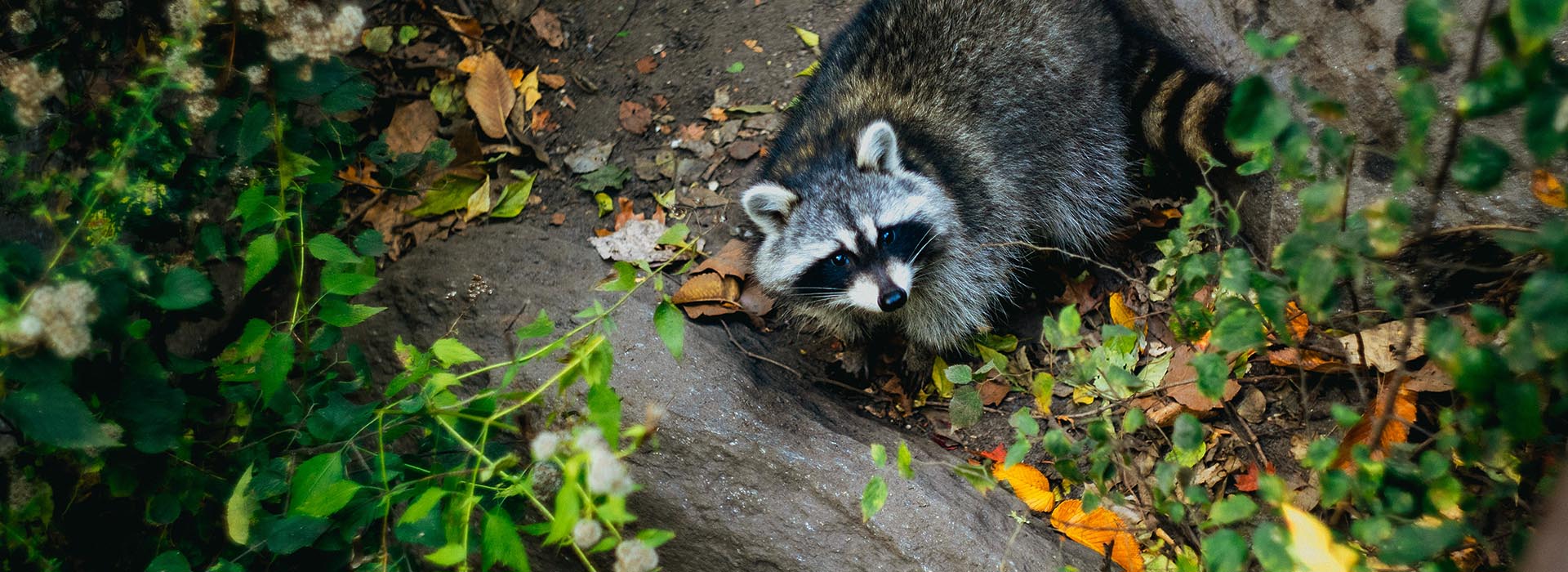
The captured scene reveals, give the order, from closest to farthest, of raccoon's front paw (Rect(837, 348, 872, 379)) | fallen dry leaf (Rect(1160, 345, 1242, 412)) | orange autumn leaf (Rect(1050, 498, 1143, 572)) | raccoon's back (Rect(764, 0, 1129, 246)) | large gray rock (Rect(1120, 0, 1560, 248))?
large gray rock (Rect(1120, 0, 1560, 248)) → orange autumn leaf (Rect(1050, 498, 1143, 572)) → fallen dry leaf (Rect(1160, 345, 1242, 412)) → raccoon's back (Rect(764, 0, 1129, 246)) → raccoon's front paw (Rect(837, 348, 872, 379))

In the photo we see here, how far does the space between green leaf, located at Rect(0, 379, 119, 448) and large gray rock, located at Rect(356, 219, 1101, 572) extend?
1.33 m

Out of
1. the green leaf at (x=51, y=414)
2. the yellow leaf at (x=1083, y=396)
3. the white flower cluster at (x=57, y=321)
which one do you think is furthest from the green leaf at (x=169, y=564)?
the yellow leaf at (x=1083, y=396)

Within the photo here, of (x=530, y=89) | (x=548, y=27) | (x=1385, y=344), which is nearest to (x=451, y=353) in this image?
(x=1385, y=344)

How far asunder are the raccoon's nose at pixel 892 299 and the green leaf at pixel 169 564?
1.88m

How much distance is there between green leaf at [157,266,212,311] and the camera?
1.80 m

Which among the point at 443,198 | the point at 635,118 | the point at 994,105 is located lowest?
the point at 443,198

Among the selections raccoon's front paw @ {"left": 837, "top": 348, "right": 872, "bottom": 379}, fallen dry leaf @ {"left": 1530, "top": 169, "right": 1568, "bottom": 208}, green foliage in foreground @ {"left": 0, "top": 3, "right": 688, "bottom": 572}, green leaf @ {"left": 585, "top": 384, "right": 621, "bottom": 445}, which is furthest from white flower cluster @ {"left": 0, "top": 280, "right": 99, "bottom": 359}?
fallen dry leaf @ {"left": 1530, "top": 169, "right": 1568, "bottom": 208}

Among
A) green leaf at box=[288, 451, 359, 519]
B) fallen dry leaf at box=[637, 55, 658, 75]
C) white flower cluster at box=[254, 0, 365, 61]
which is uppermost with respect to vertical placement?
white flower cluster at box=[254, 0, 365, 61]

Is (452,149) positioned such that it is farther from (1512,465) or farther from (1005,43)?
(1512,465)

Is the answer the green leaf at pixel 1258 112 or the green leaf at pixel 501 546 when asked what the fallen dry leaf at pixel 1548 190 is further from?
the green leaf at pixel 501 546

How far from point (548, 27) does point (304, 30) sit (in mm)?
2261

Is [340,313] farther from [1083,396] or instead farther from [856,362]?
[1083,396]

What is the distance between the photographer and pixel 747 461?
103 inches

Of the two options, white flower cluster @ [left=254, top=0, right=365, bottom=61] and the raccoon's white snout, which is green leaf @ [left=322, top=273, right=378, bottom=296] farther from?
the raccoon's white snout
